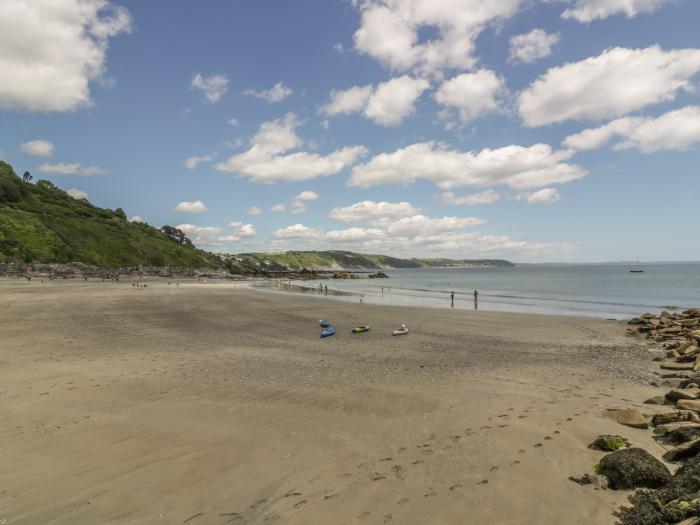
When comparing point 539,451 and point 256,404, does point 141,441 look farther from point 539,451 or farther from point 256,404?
point 539,451

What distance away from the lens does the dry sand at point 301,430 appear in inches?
234

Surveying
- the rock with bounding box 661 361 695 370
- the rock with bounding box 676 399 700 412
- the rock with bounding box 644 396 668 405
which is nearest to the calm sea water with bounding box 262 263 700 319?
the rock with bounding box 661 361 695 370

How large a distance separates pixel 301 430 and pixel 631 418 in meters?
8.27

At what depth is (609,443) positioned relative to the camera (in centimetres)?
778

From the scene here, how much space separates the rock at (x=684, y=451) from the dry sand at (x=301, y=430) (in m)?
0.53

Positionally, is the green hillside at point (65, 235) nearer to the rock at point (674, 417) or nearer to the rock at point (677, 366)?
the rock at point (674, 417)

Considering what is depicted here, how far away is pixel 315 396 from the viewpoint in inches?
461

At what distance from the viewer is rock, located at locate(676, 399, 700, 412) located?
9628 millimetres

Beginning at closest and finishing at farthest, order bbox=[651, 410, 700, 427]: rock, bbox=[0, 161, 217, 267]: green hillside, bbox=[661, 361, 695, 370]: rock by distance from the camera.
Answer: bbox=[651, 410, 700, 427]: rock → bbox=[661, 361, 695, 370]: rock → bbox=[0, 161, 217, 267]: green hillside

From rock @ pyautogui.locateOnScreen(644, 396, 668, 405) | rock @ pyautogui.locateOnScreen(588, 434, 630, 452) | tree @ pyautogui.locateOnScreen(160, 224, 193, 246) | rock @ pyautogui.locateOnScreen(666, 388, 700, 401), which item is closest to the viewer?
rock @ pyautogui.locateOnScreen(588, 434, 630, 452)

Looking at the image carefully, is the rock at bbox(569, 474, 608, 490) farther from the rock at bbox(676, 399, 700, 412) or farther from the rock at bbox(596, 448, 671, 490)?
A: the rock at bbox(676, 399, 700, 412)

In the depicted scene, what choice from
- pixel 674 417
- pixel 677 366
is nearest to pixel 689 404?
pixel 674 417

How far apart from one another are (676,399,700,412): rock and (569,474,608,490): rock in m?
5.34

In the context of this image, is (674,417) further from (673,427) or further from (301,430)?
(301,430)
